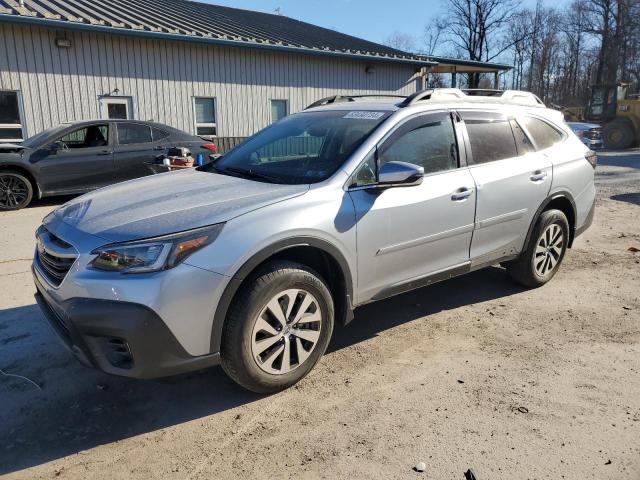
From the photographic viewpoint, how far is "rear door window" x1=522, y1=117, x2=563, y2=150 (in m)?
4.84

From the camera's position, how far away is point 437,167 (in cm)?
397

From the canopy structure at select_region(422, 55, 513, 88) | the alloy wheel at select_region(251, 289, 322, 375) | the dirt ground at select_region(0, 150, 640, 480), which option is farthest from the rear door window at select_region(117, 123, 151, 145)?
the canopy structure at select_region(422, 55, 513, 88)

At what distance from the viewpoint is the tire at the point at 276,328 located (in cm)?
291

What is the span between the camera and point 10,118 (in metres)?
11.5

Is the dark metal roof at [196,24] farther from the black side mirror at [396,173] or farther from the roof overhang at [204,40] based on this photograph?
the black side mirror at [396,173]

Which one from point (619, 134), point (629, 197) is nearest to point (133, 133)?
point (629, 197)

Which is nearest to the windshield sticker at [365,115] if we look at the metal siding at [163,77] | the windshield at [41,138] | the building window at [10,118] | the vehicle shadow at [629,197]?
the windshield at [41,138]

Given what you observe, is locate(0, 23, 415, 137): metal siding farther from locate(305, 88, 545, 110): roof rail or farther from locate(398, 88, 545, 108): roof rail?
locate(398, 88, 545, 108): roof rail

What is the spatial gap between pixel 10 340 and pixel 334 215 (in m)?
2.68

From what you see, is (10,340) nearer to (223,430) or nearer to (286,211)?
(223,430)

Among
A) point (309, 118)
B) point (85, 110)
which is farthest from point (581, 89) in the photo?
point (309, 118)

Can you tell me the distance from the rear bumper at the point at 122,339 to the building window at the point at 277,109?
13.6 metres

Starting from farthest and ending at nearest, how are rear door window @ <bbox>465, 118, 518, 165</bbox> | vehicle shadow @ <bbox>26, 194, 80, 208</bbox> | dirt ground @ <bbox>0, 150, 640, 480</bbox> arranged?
vehicle shadow @ <bbox>26, 194, 80, 208</bbox>, rear door window @ <bbox>465, 118, 518, 165</bbox>, dirt ground @ <bbox>0, 150, 640, 480</bbox>

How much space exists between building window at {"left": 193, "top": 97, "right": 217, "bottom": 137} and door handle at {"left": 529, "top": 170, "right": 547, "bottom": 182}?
37.1 feet
